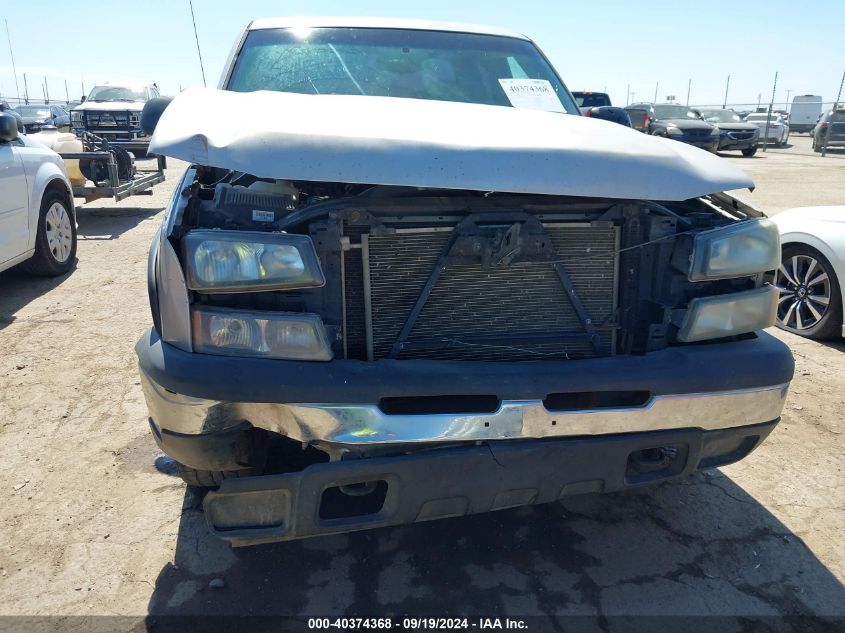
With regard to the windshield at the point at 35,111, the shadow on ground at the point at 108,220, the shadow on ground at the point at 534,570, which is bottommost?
the shadow on ground at the point at 108,220

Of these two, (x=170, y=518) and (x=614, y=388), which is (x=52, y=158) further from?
(x=614, y=388)

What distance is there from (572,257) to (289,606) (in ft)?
5.10

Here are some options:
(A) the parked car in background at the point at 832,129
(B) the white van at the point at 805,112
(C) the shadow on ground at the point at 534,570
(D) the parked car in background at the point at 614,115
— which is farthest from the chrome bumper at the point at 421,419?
(B) the white van at the point at 805,112

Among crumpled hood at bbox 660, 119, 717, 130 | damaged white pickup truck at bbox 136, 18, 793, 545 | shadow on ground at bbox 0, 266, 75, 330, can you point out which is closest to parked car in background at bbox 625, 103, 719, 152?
crumpled hood at bbox 660, 119, 717, 130

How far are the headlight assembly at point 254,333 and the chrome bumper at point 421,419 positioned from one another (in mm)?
159

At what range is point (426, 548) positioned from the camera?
2.58 m

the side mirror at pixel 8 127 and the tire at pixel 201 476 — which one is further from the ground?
the side mirror at pixel 8 127

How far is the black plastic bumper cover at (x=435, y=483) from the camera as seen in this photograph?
6.44ft

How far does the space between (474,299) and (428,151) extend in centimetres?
57

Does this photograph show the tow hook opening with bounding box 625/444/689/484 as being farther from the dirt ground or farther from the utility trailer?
the utility trailer

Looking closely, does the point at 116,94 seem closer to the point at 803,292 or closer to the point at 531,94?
the point at 531,94

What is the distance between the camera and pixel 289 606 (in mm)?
2258

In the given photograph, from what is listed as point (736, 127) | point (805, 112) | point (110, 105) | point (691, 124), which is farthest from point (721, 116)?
point (110, 105)

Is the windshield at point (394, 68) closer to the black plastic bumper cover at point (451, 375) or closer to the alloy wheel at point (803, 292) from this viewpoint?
the black plastic bumper cover at point (451, 375)
